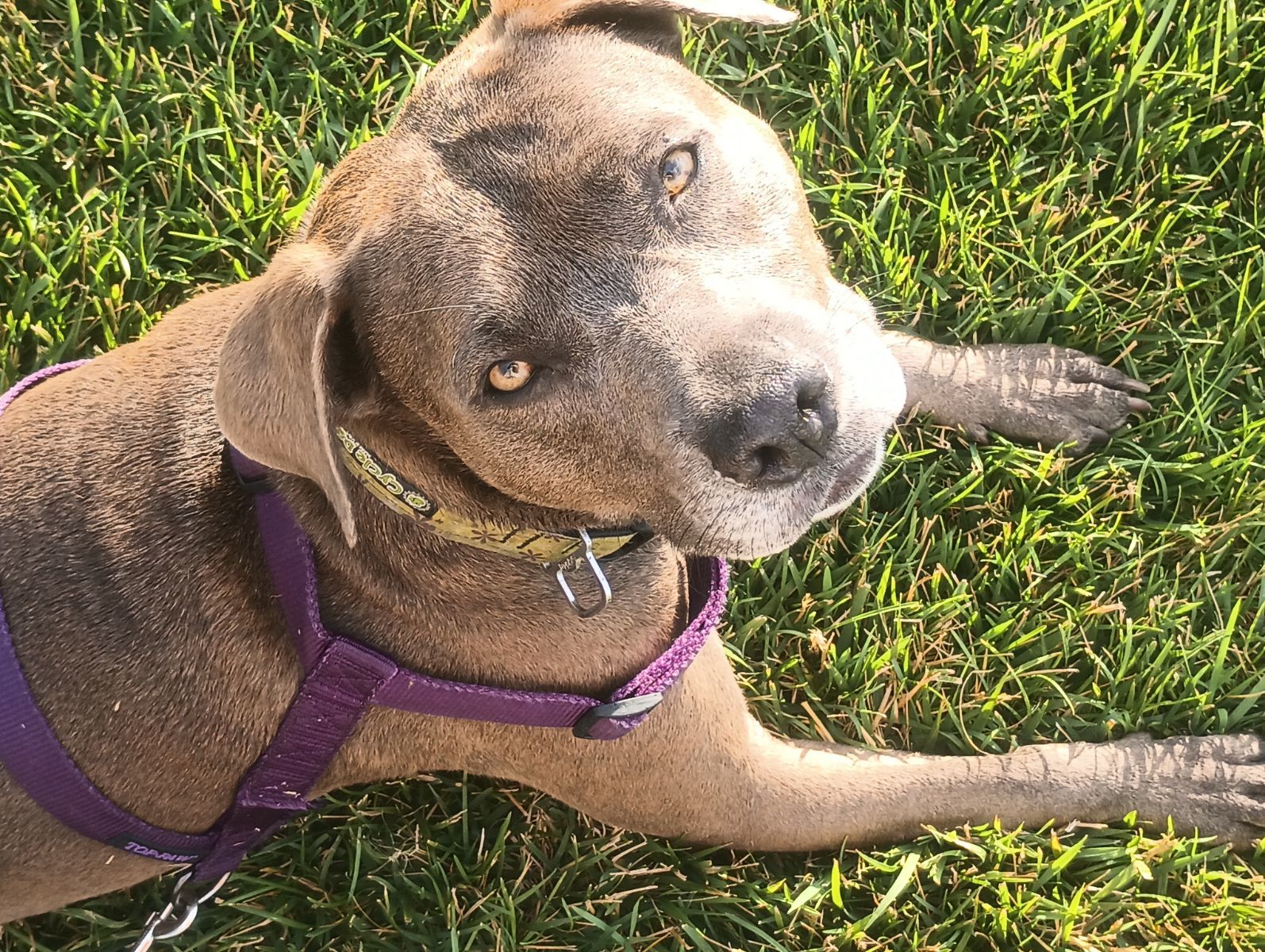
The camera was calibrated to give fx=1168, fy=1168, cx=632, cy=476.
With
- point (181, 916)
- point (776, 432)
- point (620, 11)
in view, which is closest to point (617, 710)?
point (776, 432)

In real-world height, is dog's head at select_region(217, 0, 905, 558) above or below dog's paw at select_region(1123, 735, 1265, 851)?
above

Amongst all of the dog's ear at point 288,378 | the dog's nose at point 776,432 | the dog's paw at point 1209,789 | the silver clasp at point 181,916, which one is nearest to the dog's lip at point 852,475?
the dog's nose at point 776,432

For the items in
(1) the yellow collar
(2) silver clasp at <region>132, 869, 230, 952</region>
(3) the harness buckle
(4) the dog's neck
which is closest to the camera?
(1) the yellow collar

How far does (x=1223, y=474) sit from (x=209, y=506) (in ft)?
11.2

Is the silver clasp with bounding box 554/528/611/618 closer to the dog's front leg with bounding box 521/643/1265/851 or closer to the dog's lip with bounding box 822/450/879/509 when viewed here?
the dog's front leg with bounding box 521/643/1265/851

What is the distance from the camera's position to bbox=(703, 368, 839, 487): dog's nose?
248 cm

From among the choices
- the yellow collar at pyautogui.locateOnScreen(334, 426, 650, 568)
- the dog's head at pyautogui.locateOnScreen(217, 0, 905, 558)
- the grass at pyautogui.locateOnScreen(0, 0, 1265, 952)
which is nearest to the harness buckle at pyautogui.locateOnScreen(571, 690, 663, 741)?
the yellow collar at pyautogui.locateOnScreen(334, 426, 650, 568)

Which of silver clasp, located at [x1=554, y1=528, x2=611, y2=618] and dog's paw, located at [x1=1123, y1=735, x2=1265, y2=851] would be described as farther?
dog's paw, located at [x1=1123, y1=735, x2=1265, y2=851]

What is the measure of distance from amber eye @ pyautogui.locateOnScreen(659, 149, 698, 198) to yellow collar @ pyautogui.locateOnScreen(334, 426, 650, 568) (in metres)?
0.86

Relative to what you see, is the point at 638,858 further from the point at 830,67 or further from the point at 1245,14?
the point at 1245,14

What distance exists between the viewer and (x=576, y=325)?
2570 millimetres

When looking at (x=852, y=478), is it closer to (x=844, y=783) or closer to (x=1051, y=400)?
(x=844, y=783)

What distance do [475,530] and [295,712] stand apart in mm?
649

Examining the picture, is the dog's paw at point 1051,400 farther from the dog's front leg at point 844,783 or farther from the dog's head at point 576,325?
the dog's head at point 576,325
